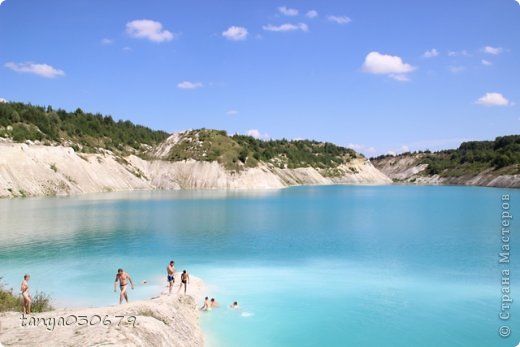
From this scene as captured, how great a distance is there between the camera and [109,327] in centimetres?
1251

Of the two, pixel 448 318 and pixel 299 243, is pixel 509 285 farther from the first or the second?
pixel 299 243

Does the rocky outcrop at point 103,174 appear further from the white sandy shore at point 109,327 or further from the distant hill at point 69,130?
the white sandy shore at point 109,327

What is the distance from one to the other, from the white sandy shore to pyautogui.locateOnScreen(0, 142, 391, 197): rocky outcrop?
2700 inches

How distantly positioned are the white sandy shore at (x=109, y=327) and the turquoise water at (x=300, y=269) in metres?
1.59

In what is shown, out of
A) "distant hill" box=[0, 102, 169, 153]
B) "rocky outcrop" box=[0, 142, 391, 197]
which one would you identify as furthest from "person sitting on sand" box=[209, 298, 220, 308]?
"distant hill" box=[0, 102, 169, 153]

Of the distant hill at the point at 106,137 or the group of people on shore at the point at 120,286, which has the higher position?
the distant hill at the point at 106,137

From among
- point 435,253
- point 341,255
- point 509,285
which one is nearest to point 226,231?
point 341,255

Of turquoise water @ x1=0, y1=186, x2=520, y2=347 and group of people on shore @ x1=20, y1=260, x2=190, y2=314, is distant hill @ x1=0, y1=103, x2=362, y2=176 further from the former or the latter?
group of people on shore @ x1=20, y1=260, x2=190, y2=314

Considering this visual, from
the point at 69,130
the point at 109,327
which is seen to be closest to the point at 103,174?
the point at 69,130

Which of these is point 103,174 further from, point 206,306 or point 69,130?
point 206,306

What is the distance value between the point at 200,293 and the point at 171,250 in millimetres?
11480

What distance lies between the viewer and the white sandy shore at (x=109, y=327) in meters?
11.9

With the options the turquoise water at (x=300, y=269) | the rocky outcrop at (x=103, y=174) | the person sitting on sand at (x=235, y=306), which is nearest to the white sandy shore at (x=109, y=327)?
the turquoise water at (x=300, y=269)

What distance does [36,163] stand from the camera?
84.4 m
